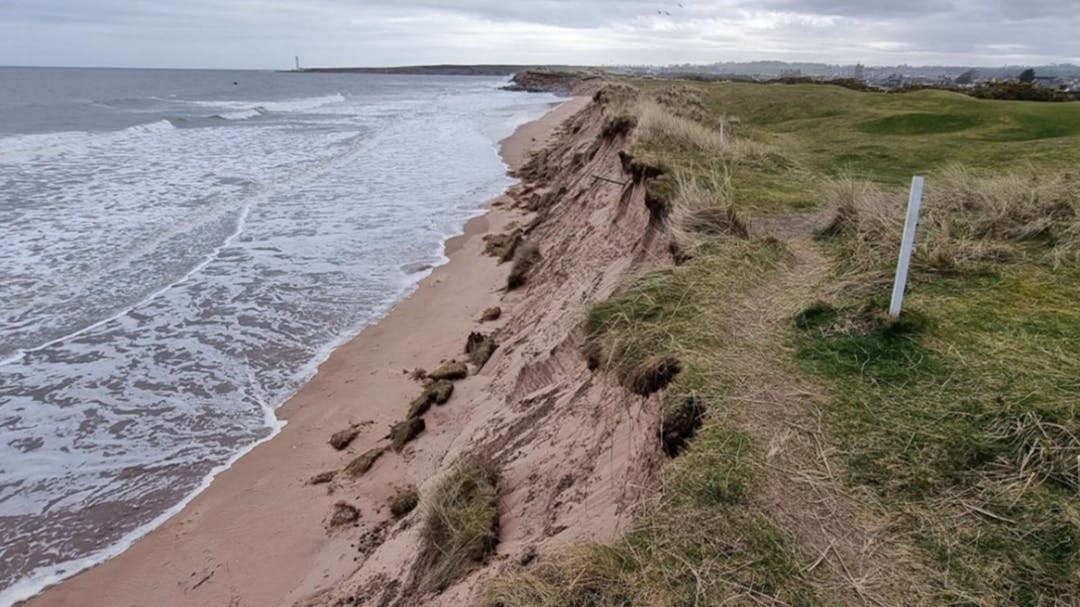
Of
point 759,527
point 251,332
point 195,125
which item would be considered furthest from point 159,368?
point 195,125

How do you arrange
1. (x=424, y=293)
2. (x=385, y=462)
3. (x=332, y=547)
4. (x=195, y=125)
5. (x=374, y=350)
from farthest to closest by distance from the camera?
(x=195, y=125) < (x=424, y=293) < (x=374, y=350) < (x=385, y=462) < (x=332, y=547)

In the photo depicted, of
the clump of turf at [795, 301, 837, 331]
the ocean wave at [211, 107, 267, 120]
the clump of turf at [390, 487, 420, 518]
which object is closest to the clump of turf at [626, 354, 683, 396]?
the clump of turf at [795, 301, 837, 331]

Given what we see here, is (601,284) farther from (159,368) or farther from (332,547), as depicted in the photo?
(159,368)

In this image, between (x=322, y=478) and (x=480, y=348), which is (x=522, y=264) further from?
(x=322, y=478)

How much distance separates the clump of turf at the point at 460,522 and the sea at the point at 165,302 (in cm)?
303

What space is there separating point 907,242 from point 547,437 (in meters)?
2.89

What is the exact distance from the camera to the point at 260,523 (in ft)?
19.8

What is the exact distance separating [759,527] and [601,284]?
4.73 metres

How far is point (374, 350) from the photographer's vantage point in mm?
9336

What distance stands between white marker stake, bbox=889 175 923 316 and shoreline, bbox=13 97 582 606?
14.9 ft

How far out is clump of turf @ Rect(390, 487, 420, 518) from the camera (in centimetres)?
565

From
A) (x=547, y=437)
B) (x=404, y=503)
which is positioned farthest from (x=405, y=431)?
(x=547, y=437)

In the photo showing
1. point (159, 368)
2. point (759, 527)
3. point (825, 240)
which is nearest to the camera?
point (759, 527)

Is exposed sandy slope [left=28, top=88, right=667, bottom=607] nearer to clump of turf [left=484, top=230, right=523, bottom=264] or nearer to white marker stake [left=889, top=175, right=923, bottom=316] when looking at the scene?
white marker stake [left=889, top=175, right=923, bottom=316]
